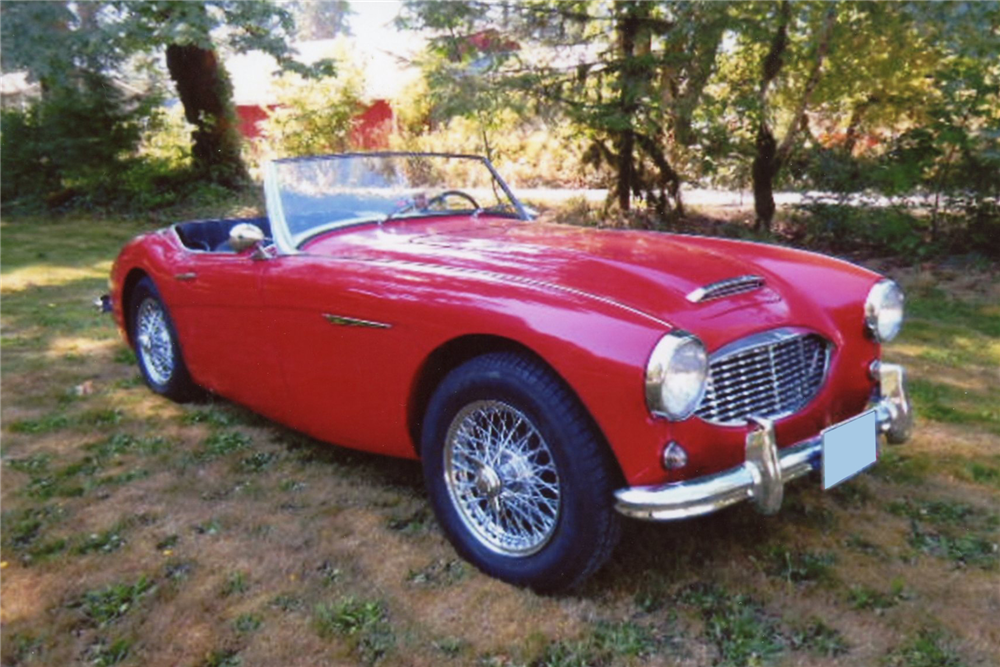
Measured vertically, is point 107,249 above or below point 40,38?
below

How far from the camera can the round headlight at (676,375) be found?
6.77 feet

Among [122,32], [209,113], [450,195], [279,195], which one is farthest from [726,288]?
[209,113]

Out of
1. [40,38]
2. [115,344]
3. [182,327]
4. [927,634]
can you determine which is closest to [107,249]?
[40,38]

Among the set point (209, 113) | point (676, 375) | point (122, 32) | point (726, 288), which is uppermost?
point (122, 32)

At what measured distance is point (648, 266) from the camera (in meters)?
2.61

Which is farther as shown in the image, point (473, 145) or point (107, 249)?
point (473, 145)

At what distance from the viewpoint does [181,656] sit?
2.16 m

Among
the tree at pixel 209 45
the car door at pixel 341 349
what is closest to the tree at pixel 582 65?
the tree at pixel 209 45

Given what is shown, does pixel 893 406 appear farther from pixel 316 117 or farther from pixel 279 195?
pixel 316 117

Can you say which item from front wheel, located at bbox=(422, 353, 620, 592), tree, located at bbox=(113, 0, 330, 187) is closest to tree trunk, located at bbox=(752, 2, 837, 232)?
tree, located at bbox=(113, 0, 330, 187)

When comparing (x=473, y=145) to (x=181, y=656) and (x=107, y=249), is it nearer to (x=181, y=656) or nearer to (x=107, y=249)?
(x=107, y=249)

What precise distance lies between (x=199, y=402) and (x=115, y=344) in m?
1.62

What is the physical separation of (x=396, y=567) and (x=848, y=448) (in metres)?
1.43

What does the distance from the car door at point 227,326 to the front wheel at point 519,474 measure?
3.28 feet
